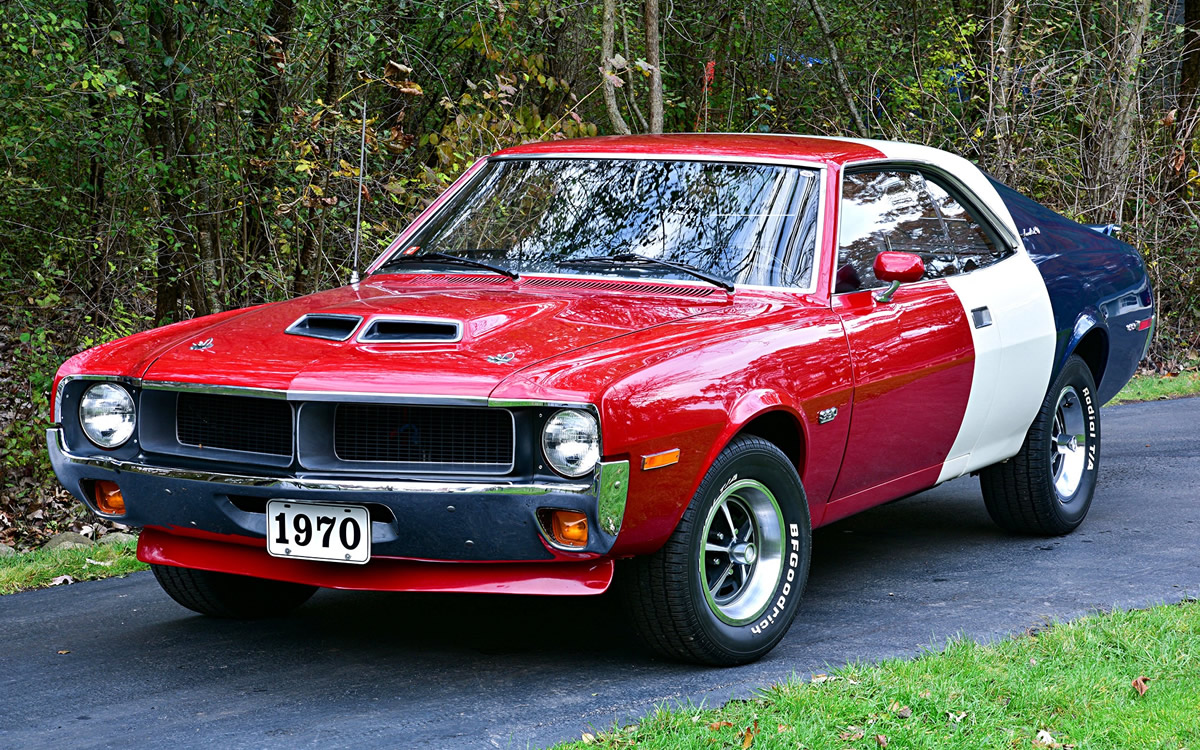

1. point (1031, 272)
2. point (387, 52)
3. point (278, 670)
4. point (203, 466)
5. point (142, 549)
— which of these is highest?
point (387, 52)

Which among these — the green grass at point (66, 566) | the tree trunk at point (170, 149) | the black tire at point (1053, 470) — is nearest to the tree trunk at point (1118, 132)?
the black tire at point (1053, 470)

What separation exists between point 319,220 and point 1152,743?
743cm

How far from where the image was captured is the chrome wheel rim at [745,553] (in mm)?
4539

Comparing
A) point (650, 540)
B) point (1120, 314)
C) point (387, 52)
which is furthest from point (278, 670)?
point (387, 52)

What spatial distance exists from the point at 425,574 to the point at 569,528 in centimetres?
49

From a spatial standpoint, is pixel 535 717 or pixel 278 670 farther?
pixel 278 670

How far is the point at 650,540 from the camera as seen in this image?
413 centimetres

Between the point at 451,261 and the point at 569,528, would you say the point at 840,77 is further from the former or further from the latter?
the point at 569,528

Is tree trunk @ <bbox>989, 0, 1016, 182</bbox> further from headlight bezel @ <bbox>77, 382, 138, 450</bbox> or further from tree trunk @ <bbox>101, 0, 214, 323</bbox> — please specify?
headlight bezel @ <bbox>77, 382, 138, 450</bbox>

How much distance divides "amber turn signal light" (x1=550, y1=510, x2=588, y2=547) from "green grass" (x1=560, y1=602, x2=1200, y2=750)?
20.9 inches

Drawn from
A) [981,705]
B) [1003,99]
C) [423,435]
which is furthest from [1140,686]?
[1003,99]

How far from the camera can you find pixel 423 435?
13.5 ft

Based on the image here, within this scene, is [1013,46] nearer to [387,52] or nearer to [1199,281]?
[1199,281]

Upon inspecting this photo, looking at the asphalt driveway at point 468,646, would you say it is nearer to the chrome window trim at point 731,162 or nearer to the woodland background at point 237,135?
the chrome window trim at point 731,162
